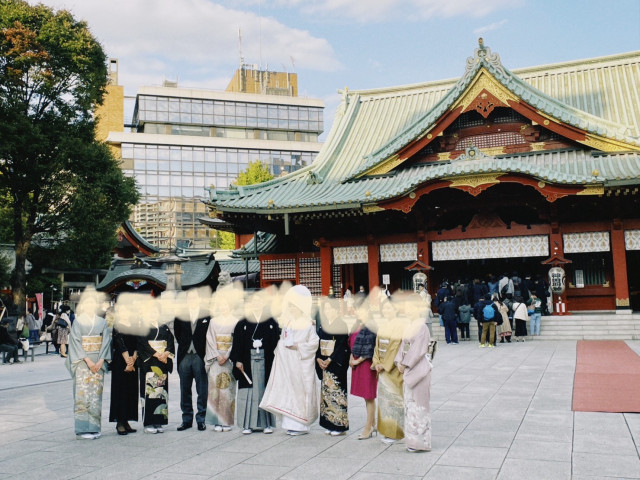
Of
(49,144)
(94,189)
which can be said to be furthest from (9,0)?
(94,189)

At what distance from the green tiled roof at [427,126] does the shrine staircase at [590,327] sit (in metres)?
A: 4.25

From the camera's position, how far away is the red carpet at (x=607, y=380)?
348 inches

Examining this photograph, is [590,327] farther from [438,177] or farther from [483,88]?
[483,88]

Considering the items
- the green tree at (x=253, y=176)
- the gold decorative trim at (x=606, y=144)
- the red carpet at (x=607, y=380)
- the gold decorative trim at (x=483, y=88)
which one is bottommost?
the red carpet at (x=607, y=380)

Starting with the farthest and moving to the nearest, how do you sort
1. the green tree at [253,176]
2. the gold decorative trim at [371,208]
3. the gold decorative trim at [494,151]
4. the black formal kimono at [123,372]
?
the green tree at [253,176] < the gold decorative trim at [494,151] < the gold decorative trim at [371,208] < the black formal kimono at [123,372]

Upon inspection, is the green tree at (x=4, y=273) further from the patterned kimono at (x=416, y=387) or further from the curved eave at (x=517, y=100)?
the patterned kimono at (x=416, y=387)

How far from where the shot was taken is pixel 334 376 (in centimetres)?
793

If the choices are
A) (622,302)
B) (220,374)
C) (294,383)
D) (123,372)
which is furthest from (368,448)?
(622,302)

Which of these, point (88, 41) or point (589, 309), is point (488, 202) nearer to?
point (589, 309)

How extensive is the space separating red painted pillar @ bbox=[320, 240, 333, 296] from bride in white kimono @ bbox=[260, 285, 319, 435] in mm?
15484

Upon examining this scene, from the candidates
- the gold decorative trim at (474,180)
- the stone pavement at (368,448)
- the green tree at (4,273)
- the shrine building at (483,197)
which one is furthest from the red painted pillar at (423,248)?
the green tree at (4,273)

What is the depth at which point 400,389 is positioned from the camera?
727cm

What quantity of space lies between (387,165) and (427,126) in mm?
2172

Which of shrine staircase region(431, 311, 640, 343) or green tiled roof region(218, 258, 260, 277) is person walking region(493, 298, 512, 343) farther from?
green tiled roof region(218, 258, 260, 277)
